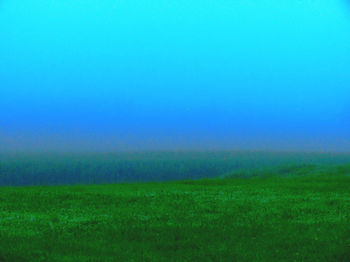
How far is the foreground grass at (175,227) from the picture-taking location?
18688mm

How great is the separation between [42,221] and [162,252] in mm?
7810

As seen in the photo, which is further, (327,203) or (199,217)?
(327,203)

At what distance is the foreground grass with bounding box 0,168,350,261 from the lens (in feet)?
61.3

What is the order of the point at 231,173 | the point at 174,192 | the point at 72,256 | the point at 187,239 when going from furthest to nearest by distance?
the point at 231,173 < the point at 174,192 < the point at 187,239 < the point at 72,256

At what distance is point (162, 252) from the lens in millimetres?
19016

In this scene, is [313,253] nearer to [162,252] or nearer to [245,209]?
[162,252]

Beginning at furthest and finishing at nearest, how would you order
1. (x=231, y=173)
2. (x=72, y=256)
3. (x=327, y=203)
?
1. (x=231, y=173)
2. (x=327, y=203)
3. (x=72, y=256)

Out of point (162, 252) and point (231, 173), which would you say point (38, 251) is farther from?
point (231, 173)

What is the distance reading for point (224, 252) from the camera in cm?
1877

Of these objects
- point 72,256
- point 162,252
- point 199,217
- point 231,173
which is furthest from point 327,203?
point 231,173

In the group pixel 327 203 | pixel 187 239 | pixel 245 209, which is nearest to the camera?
pixel 187 239

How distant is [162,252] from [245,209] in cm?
994

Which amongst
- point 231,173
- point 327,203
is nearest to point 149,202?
point 327,203

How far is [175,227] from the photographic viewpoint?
75.2 ft
